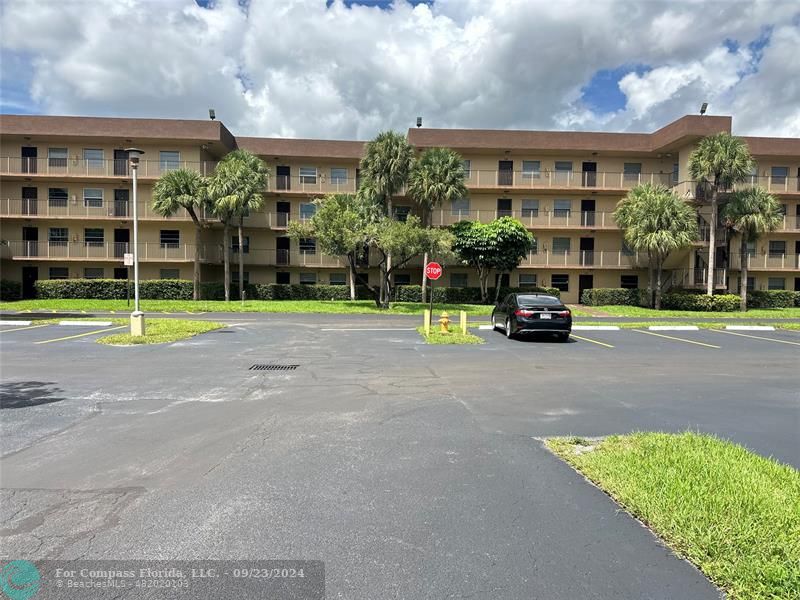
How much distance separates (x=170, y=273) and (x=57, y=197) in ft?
31.9

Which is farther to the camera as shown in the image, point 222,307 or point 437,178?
point 437,178

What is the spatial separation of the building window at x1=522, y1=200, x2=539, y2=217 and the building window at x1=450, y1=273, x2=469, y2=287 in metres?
6.45

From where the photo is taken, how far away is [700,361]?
39.3 feet

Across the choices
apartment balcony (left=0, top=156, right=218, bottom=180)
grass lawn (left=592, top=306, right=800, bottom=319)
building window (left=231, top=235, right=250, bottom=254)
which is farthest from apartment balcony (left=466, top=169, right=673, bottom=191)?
apartment balcony (left=0, top=156, right=218, bottom=180)

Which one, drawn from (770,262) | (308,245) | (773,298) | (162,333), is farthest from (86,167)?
(773,298)

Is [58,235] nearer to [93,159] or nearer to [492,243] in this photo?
[93,159]

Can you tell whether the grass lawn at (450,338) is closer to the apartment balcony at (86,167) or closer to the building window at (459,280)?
the building window at (459,280)

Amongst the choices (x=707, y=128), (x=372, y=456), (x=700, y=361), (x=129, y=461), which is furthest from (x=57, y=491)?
(x=707, y=128)

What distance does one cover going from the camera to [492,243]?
31.8m

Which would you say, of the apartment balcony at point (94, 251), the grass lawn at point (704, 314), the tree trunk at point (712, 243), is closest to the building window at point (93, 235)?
the apartment balcony at point (94, 251)

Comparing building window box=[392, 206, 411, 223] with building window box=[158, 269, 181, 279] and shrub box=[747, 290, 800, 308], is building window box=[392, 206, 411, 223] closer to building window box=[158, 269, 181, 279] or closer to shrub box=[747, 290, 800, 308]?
building window box=[158, 269, 181, 279]

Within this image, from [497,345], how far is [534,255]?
23.6m

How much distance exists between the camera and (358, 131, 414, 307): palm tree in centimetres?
3064

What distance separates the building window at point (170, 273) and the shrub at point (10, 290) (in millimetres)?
8826
